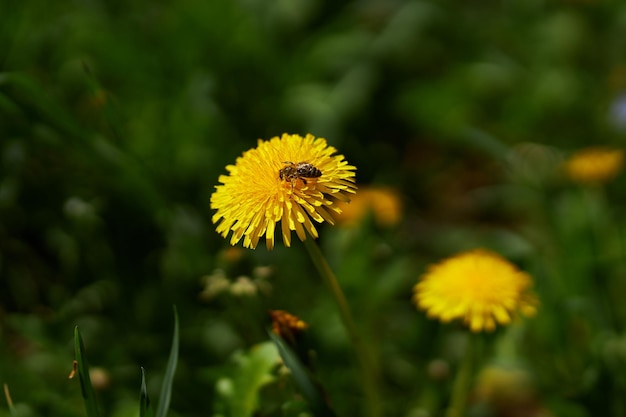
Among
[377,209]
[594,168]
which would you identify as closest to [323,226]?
[377,209]

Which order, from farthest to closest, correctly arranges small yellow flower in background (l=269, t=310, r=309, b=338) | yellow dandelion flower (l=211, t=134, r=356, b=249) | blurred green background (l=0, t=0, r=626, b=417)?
blurred green background (l=0, t=0, r=626, b=417), small yellow flower in background (l=269, t=310, r=309, b=338), yellow dandelion flower (l=211, t=134, r=356, b=249)

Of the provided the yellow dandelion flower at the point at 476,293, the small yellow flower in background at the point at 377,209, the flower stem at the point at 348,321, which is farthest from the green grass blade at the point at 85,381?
the small yellow flower in background at the point at 377,209

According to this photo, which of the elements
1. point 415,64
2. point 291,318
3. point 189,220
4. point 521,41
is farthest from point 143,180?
point 521,41

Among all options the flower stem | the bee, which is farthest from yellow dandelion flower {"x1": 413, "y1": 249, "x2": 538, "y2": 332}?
the bee

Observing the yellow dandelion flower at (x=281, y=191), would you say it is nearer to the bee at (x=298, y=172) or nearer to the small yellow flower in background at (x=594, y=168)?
the bee at (x=298, y=172)

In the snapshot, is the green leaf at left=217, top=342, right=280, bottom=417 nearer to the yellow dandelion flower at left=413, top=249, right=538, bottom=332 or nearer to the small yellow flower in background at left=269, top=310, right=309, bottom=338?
the small yellow flower in background at left=269, top=310, right=309, bottom=338

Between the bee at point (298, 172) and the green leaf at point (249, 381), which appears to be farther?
the green leaf at point (249, 381)

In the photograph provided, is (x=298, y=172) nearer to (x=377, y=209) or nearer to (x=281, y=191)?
(x=281, y=191)
